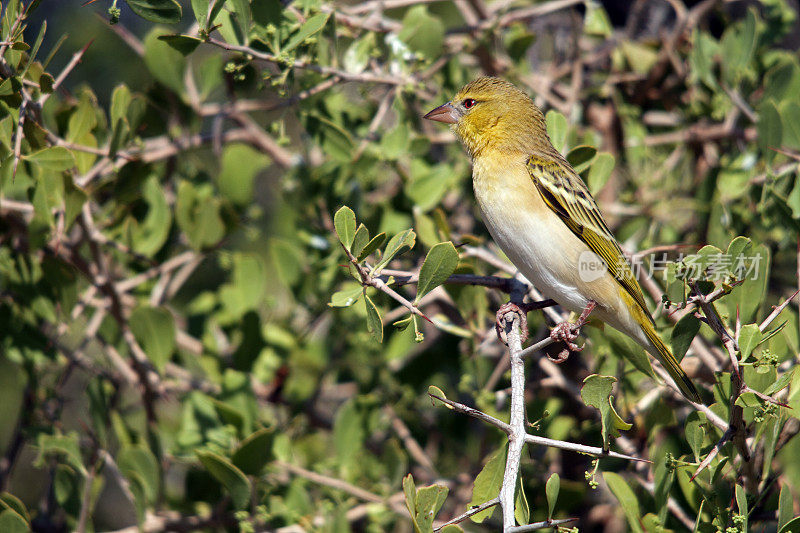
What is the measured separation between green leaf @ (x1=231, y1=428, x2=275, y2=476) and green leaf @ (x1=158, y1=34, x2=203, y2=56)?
5.34ft

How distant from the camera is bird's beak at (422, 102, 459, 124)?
3609mm

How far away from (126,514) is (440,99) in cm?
492

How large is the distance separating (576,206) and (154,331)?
2.12m

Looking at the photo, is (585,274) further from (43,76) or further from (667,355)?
(43,76)

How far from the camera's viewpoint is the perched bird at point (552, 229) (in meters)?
3.06

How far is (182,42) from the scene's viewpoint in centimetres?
276

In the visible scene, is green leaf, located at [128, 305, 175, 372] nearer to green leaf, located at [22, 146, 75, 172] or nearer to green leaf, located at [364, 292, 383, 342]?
green leaf, located at [22, 146, 75, 172]

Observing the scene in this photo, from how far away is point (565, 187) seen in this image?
3244mm

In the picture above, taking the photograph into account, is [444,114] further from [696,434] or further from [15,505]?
[15,505]

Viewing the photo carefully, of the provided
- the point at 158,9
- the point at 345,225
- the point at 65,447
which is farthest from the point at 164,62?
the point at 65,447

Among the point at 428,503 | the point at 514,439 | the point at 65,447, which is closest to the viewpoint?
the point at 428,503

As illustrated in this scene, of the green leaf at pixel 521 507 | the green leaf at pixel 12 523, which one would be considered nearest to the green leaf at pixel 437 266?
the green leaf at pixel 521 507

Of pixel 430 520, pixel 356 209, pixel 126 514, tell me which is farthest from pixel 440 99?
pixel 126 514

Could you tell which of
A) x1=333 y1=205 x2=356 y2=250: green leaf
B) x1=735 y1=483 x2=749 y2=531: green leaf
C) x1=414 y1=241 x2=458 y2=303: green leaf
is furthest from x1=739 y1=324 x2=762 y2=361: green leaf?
x1=333 y1=205 x2=356 y2=250: green leaf
